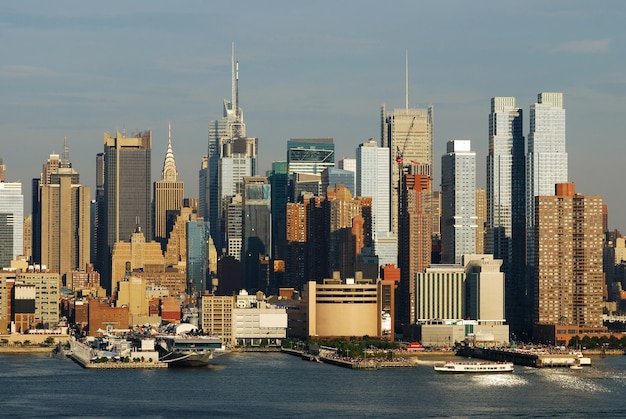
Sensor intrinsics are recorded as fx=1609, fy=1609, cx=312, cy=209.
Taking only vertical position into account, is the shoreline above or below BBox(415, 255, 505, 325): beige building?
below

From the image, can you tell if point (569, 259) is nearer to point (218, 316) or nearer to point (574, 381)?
point (218, 316)

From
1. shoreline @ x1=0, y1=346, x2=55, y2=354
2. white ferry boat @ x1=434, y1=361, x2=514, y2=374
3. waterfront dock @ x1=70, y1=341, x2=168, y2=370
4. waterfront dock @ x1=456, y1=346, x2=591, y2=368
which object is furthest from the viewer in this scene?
shoreline @ x1=0, y1=346, x2=55, y2=354

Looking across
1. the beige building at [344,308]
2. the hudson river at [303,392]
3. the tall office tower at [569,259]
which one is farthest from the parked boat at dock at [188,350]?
the tall office tower at [569,259]

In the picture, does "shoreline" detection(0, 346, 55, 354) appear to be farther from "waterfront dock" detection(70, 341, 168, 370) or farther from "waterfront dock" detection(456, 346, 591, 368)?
"waterfront dock" detection(456, 346, 591, 368)

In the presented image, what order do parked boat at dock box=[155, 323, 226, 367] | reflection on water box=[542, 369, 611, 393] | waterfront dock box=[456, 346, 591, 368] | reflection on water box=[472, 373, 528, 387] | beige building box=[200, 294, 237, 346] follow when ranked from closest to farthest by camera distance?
reflection on water box=[542, 369, 611, 393], reflection on water box=[472, 373, 528, 387], waterfront dock box=[456, 346, 591, 368], parked boat at dock box=[155, 323, 226, 367], beige building box=[200, 294, 237, 346]

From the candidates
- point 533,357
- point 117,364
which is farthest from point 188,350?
point 533,357

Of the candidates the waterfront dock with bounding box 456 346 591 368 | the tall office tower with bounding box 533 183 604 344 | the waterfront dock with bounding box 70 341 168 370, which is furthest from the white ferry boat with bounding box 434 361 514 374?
the tall office tower with bounding box 533 183 604 344

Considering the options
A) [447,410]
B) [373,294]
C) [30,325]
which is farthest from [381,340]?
[447,410]

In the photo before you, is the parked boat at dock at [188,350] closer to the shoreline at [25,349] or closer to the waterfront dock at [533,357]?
the waterfront dock at [533,357]
